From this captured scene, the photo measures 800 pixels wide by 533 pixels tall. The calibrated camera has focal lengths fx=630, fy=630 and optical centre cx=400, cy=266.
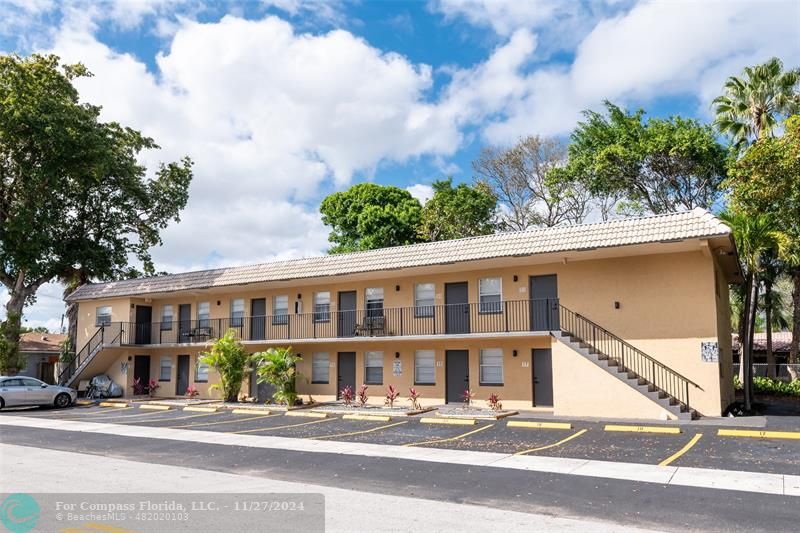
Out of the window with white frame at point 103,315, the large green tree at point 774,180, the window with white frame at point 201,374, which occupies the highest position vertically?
the large green tree at point 774,180

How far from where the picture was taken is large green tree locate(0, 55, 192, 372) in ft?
101

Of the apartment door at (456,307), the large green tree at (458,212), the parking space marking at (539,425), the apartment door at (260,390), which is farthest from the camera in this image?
the large green tree at (458,212)

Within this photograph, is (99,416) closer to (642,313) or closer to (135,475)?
(135,475)

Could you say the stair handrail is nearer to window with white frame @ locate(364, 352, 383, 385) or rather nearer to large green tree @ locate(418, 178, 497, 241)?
window with white frame @ locate(364, 352, 383, 385)

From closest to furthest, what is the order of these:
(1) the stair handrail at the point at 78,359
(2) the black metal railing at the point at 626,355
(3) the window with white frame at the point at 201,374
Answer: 1. (2) the black metal railing at the point at 626,355
2. (3) the window with white frame at the point at 201,374
3. (1) the stair handrail at the point at 78,359

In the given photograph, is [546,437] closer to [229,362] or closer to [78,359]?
[229,362]

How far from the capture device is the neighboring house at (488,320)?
18125 millimetres

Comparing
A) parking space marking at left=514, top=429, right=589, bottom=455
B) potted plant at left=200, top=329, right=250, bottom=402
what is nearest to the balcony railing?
potted plant at left=200, top=329, right=250, bottom=402

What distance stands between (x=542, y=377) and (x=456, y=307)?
156 inches

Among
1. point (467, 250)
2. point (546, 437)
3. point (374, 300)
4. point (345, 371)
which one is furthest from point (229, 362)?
point (546, 437)

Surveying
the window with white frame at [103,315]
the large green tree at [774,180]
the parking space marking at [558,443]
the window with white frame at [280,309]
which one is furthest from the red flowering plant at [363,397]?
the window with white frame at [103,315]

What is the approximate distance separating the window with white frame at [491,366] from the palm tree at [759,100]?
1567 cm

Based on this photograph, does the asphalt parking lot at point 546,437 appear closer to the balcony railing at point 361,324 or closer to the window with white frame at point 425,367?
the window with white frame at point 425,367

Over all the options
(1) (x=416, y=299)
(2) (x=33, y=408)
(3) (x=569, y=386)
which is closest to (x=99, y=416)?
(2) (x=33, y=408)
